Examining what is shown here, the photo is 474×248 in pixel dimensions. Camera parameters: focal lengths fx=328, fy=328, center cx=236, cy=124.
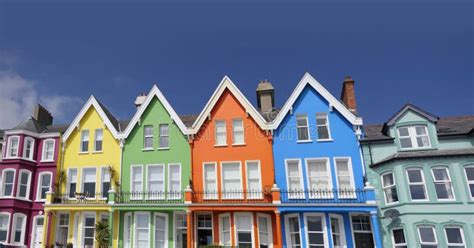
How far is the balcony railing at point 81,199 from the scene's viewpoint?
71.5 ft

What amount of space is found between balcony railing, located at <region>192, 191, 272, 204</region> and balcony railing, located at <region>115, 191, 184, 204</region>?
1304 millimetres

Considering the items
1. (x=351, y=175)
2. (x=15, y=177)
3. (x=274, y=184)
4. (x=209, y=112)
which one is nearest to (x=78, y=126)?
Result: (x=15, y=177)

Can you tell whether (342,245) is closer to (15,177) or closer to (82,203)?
(82,203)

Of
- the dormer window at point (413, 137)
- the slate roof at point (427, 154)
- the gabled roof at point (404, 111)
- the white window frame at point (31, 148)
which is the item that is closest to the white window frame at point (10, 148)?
the white window frame at point (31, 148)

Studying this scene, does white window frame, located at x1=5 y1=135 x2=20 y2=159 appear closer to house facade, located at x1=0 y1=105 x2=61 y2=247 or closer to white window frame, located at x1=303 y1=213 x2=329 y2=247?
house facade, located at x1=0 y1=105 x2=61 y2=247

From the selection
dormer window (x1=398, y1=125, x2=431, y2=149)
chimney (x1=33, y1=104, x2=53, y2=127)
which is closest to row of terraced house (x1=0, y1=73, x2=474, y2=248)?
dormer window (x1=398, y1=125, x2=431, y2=149)

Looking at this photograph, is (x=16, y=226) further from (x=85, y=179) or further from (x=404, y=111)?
(x=404, y=111)

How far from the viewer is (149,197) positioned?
70.3 ft

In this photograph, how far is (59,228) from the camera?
22.3m

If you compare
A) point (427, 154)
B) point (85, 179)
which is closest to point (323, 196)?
point (427, 154)

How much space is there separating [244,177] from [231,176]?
913mm

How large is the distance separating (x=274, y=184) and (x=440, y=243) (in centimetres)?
908

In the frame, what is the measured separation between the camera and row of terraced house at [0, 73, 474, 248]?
18125 millimetres

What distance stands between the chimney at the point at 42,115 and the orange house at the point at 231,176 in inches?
545
